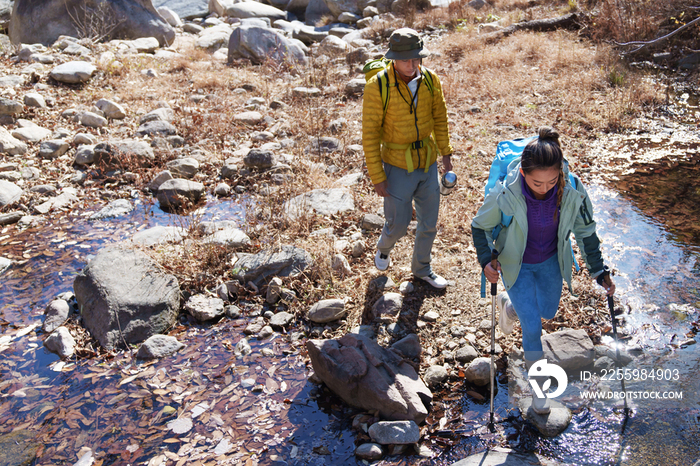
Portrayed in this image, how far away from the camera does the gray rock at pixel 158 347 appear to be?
390 cm

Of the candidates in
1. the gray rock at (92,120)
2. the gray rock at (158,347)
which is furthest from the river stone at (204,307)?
the gray rock at (92,120)

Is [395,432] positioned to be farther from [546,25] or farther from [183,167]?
[546,25]

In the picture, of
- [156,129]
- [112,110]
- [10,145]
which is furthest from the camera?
[112,110]

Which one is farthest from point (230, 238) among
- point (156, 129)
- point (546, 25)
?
point (546, 25)

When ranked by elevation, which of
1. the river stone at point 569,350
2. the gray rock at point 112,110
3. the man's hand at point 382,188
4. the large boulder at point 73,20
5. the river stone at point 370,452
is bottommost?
the river stone at point 370,452

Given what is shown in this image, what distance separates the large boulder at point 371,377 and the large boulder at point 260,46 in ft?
30.1

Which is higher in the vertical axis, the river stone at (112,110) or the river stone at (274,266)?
the river stone at (112,110)

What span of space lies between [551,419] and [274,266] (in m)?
2.65

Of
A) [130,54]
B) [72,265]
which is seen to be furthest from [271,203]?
[130,54]

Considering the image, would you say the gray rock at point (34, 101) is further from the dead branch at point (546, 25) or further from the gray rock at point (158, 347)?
the dead branch at point (546, 25)

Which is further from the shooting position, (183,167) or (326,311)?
(183,167)

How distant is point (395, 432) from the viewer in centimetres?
303

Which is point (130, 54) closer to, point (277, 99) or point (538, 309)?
point (277, 99)

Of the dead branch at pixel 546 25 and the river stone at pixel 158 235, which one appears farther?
the dead branch at pixel 546 25
